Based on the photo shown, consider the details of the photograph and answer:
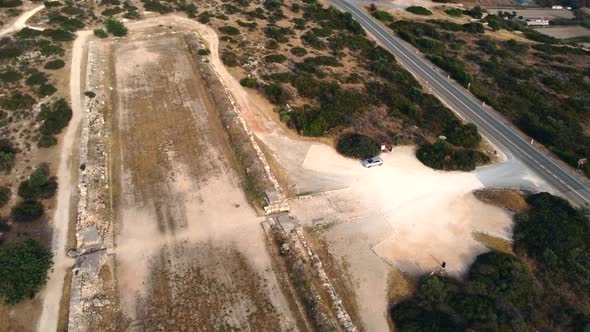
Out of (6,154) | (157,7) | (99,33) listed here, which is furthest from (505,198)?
(157,7)

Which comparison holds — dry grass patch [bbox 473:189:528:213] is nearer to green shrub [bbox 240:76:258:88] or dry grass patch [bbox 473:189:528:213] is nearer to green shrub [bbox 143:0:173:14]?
green shrub [bbox 240:76:258:88]

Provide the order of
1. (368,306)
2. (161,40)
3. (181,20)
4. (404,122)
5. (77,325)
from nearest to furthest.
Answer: (77,325) → (368,306) → (404,122) → (161,40) → (181,20)

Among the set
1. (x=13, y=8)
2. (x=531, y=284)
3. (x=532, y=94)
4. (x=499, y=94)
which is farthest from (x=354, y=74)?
(x=13, y=8)

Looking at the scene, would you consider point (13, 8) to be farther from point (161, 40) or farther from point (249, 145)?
point (249, 145)

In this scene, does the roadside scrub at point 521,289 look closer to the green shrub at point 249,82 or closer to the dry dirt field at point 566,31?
the green shrub at point 249,82

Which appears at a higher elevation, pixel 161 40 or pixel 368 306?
pixel 161 40

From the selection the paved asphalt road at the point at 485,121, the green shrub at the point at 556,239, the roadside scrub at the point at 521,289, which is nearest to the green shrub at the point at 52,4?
the paved asphalt road at the point at 485,121
